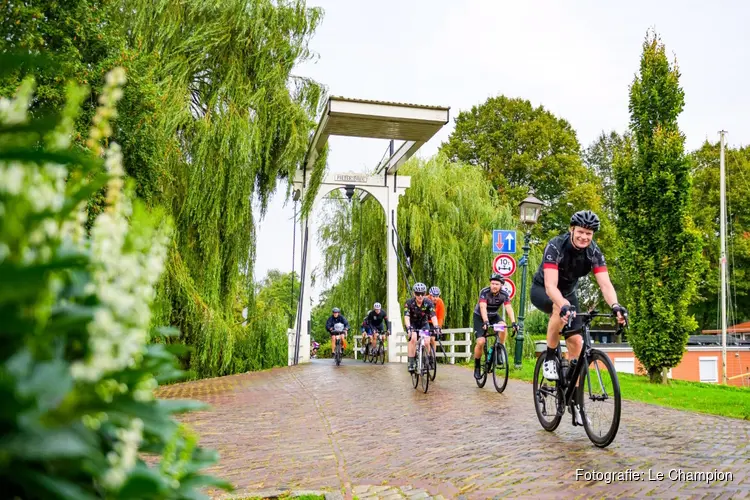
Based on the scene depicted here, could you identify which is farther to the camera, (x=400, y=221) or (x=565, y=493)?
(x=400, y=221)

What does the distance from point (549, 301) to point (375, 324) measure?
40.6 feet

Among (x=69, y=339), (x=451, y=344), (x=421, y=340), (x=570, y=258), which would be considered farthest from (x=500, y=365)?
(x=69, y=339)

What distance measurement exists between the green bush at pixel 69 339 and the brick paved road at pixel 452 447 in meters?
3.25

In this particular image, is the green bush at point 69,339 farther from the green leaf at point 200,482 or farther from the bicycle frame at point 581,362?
the bicycle frame at point 581,362

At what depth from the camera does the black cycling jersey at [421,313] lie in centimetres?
1120

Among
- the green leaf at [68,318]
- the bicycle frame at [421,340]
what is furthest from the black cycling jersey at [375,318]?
the green leaf at [68,318]

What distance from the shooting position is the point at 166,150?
13133 millimetres

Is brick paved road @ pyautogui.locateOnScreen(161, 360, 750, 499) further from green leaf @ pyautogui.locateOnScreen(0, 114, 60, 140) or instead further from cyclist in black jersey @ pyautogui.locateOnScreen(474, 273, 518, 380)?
green leaf @ pyautogui.locateOnScreen(0, 114, 60, 140)

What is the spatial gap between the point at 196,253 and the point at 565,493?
11102 millimetres

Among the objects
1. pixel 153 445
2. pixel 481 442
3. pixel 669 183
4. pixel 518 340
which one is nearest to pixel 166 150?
pixel 518 340

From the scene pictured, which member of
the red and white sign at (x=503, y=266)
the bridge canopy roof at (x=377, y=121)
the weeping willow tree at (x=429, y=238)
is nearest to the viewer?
the red and white sign at (x=503, y=266)

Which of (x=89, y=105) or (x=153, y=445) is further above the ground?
(x=89, y=105)

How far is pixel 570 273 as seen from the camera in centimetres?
631

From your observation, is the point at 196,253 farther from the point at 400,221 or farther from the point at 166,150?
the point at 400,221
